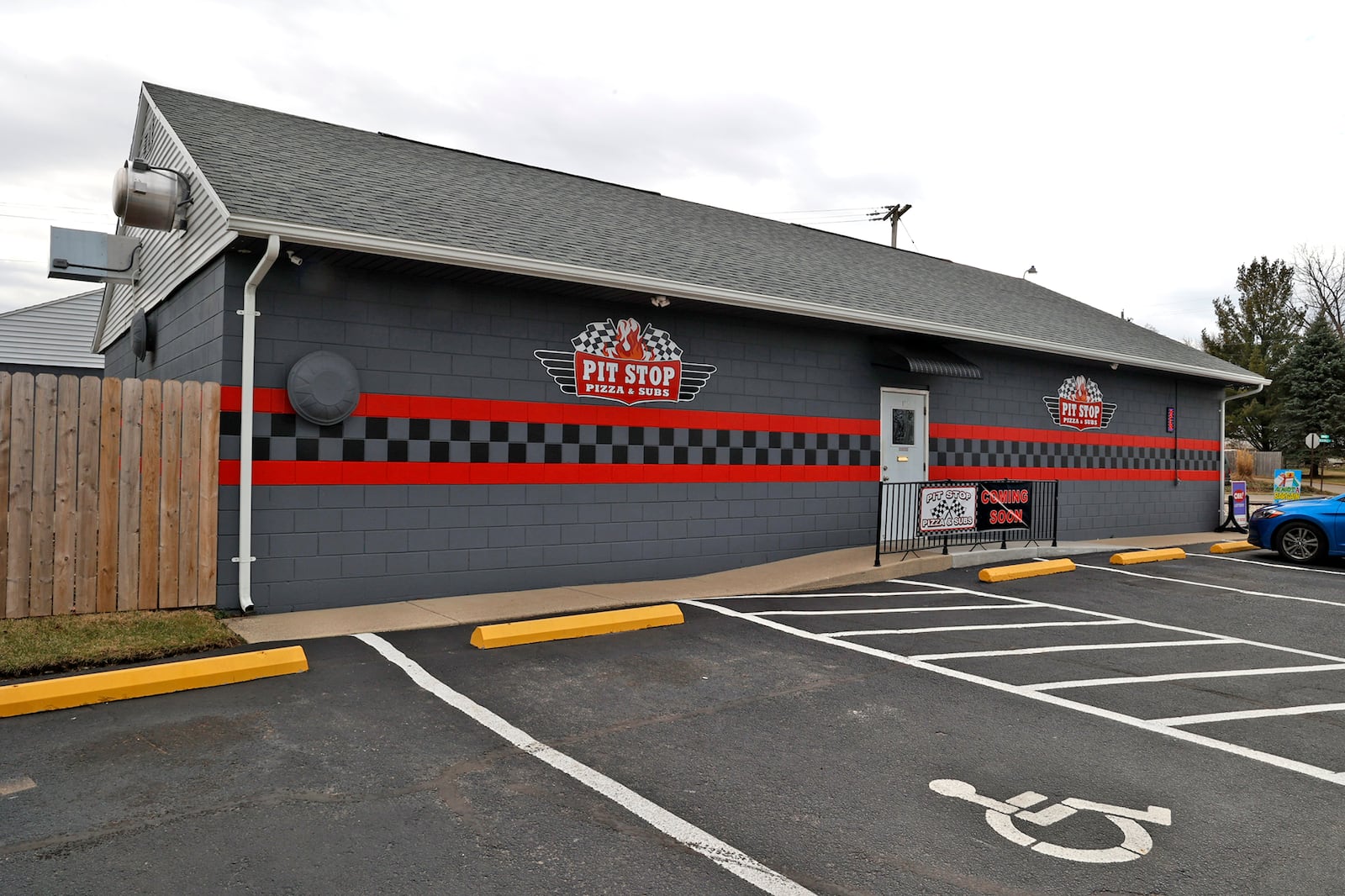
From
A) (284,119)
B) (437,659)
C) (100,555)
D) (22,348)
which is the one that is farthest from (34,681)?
(22,348)

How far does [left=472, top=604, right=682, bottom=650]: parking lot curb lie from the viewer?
22.5 feet

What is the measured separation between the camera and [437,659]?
20.8ft

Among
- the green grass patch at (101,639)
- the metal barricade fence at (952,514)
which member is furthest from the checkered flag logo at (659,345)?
the green grass patch at (101,639)

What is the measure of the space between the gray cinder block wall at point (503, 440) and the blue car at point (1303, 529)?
517 centimetres

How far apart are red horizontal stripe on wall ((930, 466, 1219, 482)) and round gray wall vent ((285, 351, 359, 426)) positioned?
889cm

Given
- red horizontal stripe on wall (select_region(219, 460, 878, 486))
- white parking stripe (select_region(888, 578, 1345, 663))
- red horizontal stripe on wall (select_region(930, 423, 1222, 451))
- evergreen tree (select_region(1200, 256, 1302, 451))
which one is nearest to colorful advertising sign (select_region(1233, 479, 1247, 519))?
red horizontal stripe on wall (select_region(930, 423, 1222, 451))

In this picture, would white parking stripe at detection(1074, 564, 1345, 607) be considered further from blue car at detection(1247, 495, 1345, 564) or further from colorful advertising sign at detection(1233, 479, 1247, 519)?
colorful advertising sign at detection(1233, 479, 1247, 519)

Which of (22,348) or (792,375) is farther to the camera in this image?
(22,348)

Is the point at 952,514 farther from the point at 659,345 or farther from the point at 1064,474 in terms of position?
the point at 1064,474

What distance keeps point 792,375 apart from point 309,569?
6582mm

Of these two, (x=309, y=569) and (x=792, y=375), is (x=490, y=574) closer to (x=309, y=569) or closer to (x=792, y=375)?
(x=309, y=569)

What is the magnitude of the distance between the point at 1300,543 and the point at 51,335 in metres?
28.6

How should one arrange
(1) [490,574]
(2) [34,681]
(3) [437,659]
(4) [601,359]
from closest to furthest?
(2) [34,681] → (3) [437,659] → (1) [490,574] → (4) [601,359]

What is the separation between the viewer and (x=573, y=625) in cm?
729
